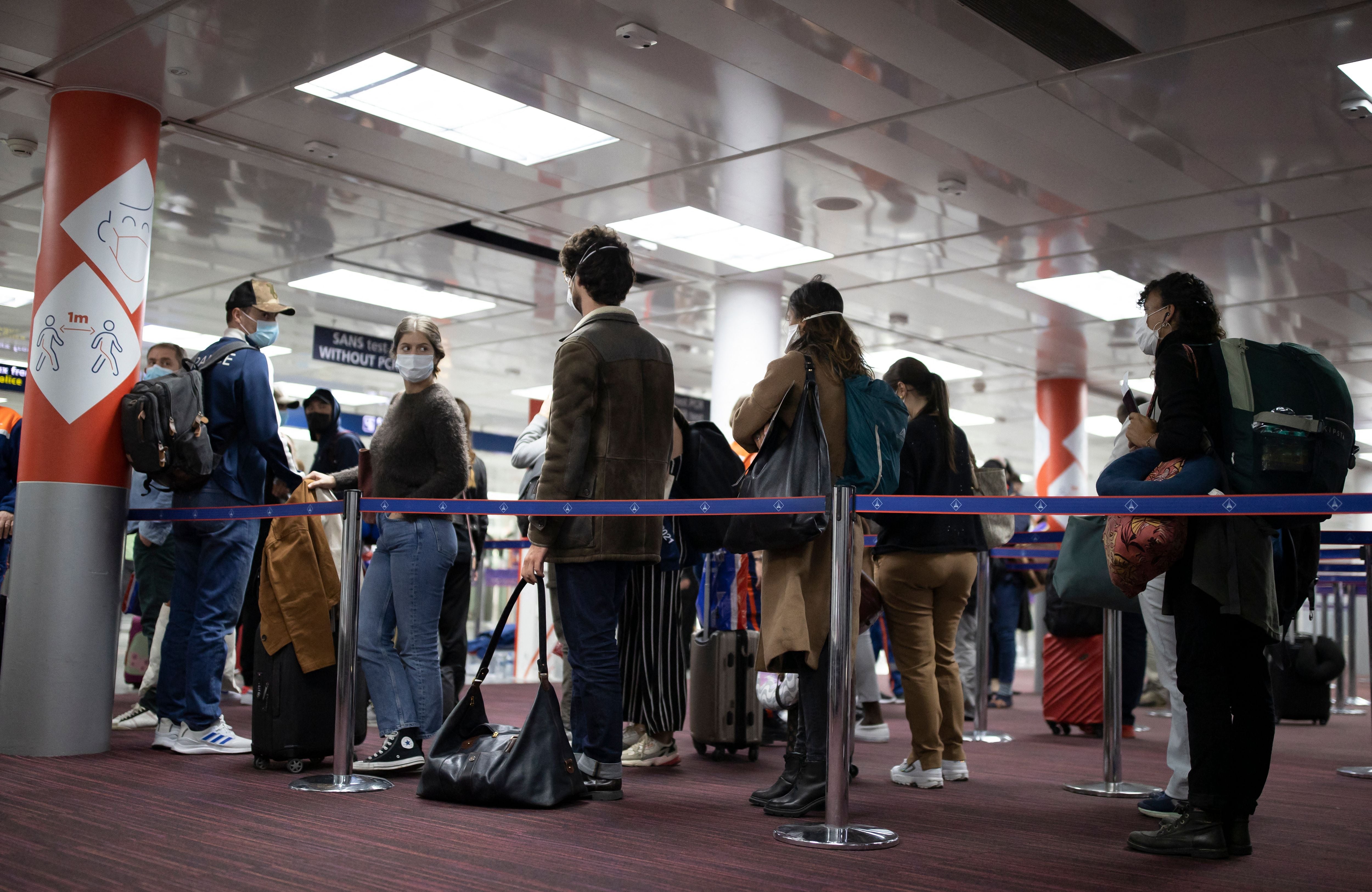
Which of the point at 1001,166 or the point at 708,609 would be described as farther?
the point at 1001,166

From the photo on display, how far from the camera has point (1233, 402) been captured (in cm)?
326

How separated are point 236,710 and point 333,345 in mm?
5732

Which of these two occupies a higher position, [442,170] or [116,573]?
[442,170]

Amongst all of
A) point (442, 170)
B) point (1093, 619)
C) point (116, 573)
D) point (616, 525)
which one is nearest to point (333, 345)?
point (442, 170)

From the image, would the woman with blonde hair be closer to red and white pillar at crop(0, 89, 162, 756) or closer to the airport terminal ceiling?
red and white pillar at crop(0, 89, 162, 756)

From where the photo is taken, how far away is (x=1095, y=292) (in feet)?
34.2

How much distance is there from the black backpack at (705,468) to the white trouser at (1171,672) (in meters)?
1.54

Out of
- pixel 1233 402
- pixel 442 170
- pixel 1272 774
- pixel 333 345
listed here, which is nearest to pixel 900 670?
pixel 1233 402

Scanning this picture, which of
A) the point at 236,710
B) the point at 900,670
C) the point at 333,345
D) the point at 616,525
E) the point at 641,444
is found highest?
the point at 333,345

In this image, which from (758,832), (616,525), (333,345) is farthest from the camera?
(333,345)

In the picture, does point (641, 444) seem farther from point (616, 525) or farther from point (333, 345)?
point (333, 345)

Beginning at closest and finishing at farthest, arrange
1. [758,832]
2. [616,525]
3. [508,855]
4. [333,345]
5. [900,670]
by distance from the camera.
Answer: [508,855], [758,832], [616,525], [900,670], [333,345]

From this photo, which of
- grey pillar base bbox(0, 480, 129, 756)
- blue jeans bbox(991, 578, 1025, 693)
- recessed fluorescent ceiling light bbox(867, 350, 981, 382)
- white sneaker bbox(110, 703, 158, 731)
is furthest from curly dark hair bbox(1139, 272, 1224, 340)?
recessed fluorescent ceiling light bbox(867, 350, 981, 382)

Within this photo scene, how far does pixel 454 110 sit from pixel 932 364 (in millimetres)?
8236
